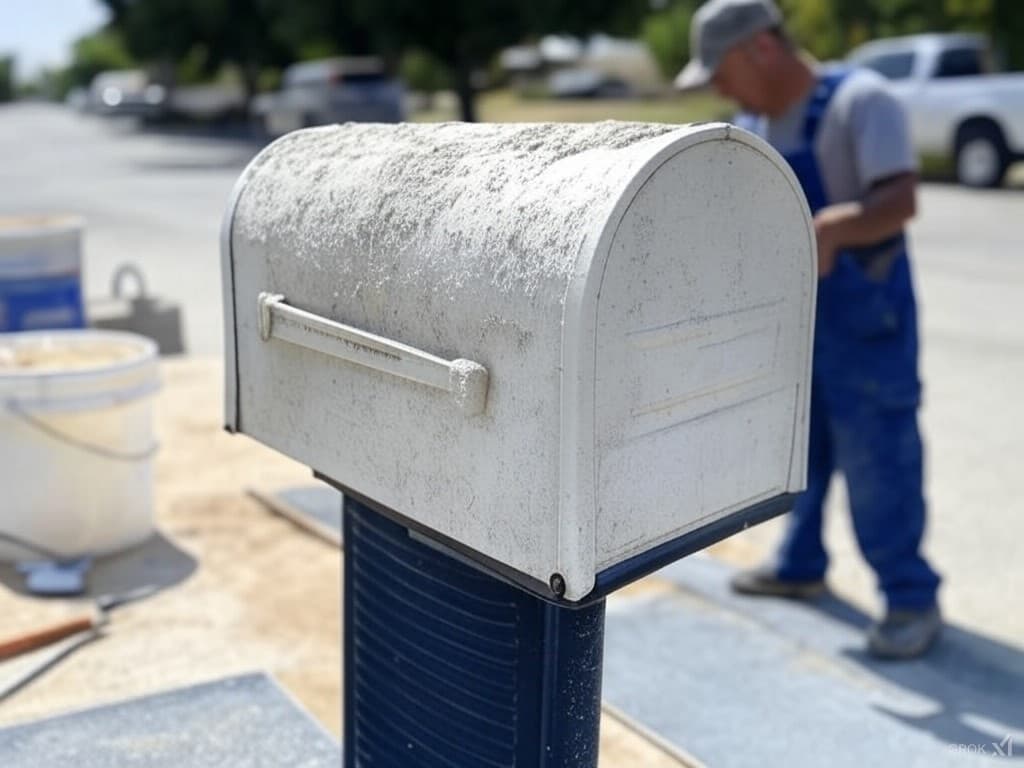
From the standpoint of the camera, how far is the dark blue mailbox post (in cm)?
139

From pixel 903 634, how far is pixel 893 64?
12828 millimetres

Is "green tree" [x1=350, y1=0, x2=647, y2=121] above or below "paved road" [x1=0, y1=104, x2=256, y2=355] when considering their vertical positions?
above

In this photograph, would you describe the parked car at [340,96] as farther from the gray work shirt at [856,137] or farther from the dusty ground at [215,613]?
the gray work shirt at [856,137]

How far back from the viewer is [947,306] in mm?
7832

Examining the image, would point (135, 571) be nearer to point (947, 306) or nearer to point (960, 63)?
point (947, 306)

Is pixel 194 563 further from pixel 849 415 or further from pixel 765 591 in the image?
pixel 849 415

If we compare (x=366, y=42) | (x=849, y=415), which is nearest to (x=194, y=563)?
(x=849, y=415)

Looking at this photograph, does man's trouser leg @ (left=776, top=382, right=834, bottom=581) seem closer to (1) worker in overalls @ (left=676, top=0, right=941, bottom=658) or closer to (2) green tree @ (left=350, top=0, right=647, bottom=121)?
(1) worker in overalls @ (left=676, top=0, right=941, bottom=658)

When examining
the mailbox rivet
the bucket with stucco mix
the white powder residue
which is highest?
the white powder residue

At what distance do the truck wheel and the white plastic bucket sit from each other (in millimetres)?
12182

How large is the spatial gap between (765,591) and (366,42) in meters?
25.1

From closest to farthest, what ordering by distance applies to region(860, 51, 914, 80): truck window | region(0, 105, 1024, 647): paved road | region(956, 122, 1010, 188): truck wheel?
region(0, 105, 1024, 647): paved road → region(956, 122, 1010, 188): truck wheel → region(860, 51, 914, 80): truck window

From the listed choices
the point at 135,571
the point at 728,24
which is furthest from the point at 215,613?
the point at 728,24

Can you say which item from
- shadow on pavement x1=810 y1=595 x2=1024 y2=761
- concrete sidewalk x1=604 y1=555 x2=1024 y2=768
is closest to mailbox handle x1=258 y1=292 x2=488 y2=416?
concrete sidewalk x1=604 y1=555 x2=1024 y2=768
